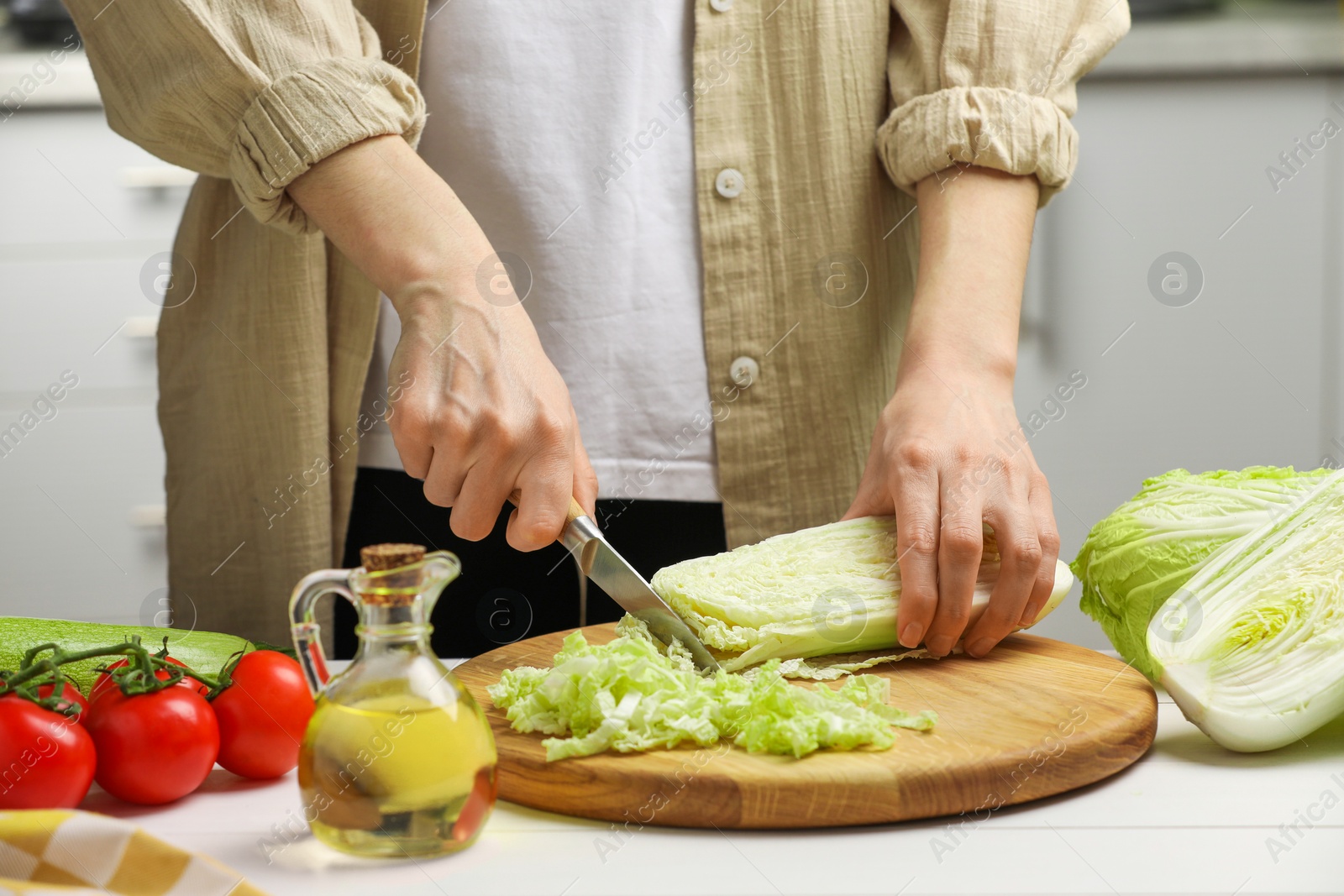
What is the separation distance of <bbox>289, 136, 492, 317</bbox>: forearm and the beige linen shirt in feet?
0.74

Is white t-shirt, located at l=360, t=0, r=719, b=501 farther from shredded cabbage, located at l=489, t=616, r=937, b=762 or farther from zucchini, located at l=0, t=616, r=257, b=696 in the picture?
shredded cabbage, located at l=489, t=616, r=937, b=762

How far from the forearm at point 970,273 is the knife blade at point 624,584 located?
35 centimetres

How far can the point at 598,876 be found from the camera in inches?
27.6

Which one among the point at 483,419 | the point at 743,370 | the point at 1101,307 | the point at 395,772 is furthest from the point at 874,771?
the point at 1101,307

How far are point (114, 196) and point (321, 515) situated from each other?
162 cm

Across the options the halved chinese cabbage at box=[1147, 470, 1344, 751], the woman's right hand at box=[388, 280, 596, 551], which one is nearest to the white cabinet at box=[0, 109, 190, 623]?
the woman's right hand at box=[388, 280, 596, 551]

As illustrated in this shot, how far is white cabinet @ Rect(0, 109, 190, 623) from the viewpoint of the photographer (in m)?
2.54

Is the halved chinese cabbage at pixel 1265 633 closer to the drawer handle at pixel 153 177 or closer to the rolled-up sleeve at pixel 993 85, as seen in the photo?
the rolled-up sleeve at pixel 993 85

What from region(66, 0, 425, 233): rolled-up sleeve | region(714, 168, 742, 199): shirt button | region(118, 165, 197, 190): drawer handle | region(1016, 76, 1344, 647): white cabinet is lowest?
region(1016, 76, 1344, 647): white cabinet

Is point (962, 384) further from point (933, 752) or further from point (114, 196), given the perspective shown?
point (114, 196)

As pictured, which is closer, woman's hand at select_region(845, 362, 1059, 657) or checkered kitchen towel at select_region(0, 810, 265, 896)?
checkered kitchen towel at select_region(0, 810, 265, 896)

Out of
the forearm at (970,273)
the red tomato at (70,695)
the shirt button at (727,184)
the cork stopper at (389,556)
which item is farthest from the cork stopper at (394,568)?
the shirt button at (727,184)

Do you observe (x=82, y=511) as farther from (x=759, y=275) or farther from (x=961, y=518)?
(x=961, y=518)

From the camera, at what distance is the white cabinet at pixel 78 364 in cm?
254
